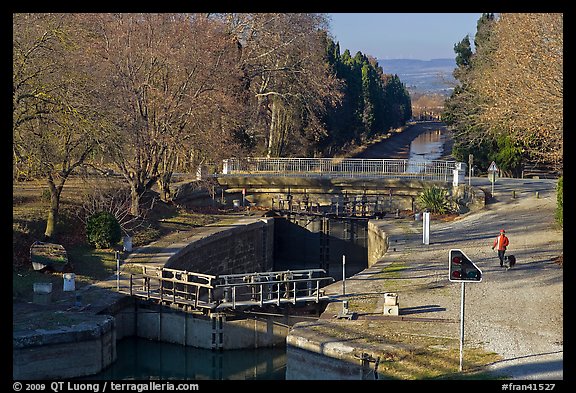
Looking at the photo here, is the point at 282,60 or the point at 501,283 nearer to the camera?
the point at 501,283

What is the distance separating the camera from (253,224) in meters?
30.2

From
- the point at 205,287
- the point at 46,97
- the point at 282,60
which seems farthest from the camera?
the point at 282,60

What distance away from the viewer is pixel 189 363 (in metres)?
19.2

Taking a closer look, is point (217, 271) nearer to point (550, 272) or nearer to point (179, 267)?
point (179, 267)

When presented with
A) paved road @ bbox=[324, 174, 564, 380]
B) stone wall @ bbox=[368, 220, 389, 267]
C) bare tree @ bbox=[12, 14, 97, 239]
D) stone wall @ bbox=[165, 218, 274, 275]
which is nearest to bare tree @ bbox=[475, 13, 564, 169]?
paved road @ bbox=[324, 174, 564, 380]

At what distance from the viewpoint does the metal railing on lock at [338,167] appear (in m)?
36.1

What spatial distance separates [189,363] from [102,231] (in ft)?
18.6

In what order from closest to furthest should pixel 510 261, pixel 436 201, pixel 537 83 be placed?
1. pixel 510 261
2. pixel 537 83
3. pixel 436 201

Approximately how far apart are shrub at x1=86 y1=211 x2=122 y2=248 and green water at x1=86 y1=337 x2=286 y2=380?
4.04m

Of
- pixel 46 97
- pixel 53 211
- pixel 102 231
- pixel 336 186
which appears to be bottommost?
pixel 102 231

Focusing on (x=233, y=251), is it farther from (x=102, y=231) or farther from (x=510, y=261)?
(x=510, y=261)

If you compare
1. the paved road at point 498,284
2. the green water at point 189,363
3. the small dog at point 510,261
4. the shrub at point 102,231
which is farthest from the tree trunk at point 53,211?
the small dog at point 510,261

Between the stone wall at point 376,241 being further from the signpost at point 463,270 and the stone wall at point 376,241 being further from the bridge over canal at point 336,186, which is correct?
the signpost at point 463,270

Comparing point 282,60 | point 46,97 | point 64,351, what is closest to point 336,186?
point 282,60
